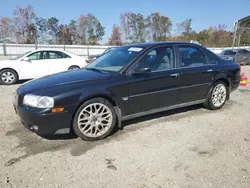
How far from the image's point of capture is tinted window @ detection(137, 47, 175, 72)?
375cm

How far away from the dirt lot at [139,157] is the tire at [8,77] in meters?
4.55

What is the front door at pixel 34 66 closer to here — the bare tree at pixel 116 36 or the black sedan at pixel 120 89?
the black sedan at pixel 120 89

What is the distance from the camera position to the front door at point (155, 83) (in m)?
3.61

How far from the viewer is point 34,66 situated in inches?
328

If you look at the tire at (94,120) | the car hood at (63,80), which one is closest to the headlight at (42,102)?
the car hood at (63,80)

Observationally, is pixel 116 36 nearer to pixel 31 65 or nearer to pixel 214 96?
pixel 31 65

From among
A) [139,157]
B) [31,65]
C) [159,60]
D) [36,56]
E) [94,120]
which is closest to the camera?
[139,157]

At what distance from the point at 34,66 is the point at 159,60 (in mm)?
6053

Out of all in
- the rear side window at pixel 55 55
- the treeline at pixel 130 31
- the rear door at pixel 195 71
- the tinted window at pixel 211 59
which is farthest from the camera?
the treeline at pixel 130 31

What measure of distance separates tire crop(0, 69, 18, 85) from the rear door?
661 centimetres

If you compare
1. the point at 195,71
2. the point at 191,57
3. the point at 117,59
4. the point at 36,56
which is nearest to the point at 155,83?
the point at 117,59

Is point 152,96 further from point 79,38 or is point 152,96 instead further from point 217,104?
point 79,38

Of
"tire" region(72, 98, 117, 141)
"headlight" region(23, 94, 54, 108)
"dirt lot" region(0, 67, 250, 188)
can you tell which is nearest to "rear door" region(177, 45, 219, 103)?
"dirt lot" region(0, 67, 250, 188)

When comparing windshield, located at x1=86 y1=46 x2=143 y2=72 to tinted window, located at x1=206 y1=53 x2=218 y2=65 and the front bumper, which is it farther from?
tinted window, located at x1=206 y1=53 x2=218 y2=65
